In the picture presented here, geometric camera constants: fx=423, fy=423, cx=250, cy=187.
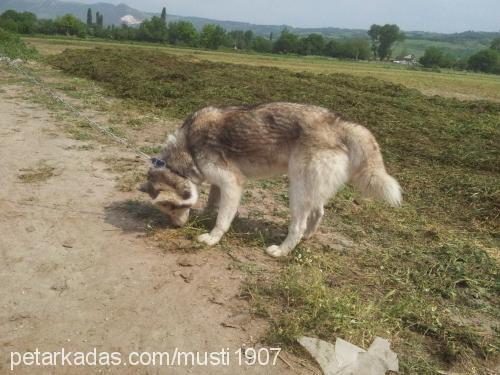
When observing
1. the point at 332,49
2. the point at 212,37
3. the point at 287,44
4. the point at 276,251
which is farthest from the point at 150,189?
the point at 332,49

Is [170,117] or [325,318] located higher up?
[170,117]

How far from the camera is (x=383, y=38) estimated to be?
13338 cm

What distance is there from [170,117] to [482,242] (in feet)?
31.2

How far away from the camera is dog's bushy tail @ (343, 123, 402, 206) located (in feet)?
18.5

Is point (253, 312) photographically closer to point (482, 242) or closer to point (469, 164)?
point (482, 242)

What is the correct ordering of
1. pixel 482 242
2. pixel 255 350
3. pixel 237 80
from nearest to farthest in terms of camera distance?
pixel 255 350 → pixel 482 242 → pixel 237 80

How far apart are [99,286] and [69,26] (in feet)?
332

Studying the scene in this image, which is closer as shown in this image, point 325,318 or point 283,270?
point 325,318

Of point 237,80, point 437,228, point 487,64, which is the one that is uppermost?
point 487,64

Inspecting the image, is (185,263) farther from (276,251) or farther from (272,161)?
(272,161)

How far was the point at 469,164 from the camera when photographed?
10.6 metres

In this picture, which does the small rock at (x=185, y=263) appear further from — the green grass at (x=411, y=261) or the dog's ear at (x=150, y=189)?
the dog's ear at (x=150, y=189)

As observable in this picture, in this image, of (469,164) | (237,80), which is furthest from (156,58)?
(469,164)

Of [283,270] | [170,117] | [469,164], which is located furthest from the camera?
[170,117]
